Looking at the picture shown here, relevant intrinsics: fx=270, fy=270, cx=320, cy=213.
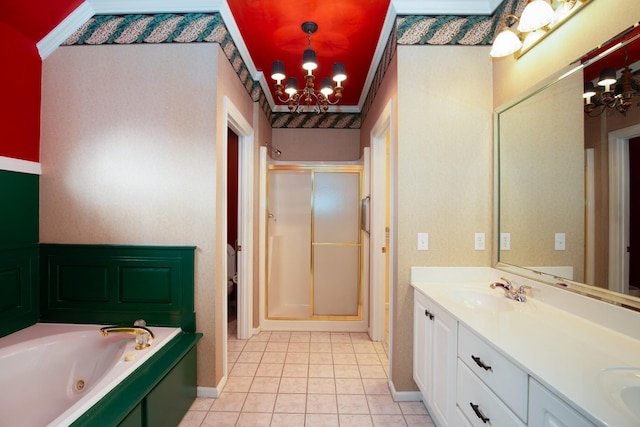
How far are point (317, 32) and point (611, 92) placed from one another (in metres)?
1.87

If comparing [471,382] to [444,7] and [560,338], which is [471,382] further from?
[444,7]

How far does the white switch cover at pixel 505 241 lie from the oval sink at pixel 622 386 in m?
0.98

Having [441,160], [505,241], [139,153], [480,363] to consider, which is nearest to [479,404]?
[480,363]

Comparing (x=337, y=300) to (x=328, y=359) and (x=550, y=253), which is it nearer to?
(x=328, y=359)

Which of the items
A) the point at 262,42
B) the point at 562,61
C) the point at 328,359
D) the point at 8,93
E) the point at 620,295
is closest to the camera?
the point at 620,295

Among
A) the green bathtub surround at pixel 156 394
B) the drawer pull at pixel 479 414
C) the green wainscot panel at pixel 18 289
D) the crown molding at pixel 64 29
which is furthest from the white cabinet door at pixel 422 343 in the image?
the crown molding at pixel 64 29

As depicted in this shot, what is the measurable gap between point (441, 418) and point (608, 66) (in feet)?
6.14

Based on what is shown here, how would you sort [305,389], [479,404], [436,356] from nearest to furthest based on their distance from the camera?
[479,404] < [436,356] < [305,389]

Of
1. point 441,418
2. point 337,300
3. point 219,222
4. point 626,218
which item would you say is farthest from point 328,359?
point 626,218

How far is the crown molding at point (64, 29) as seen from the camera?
1909mm

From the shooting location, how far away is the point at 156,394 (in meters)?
1.43

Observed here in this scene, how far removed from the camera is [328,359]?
2.47 meters

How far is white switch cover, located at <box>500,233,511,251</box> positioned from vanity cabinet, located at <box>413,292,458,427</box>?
64 centimetres

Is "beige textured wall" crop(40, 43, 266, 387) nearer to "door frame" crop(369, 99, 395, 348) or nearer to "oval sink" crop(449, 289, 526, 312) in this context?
"door frame" crop(369, 99, 395, 348)
